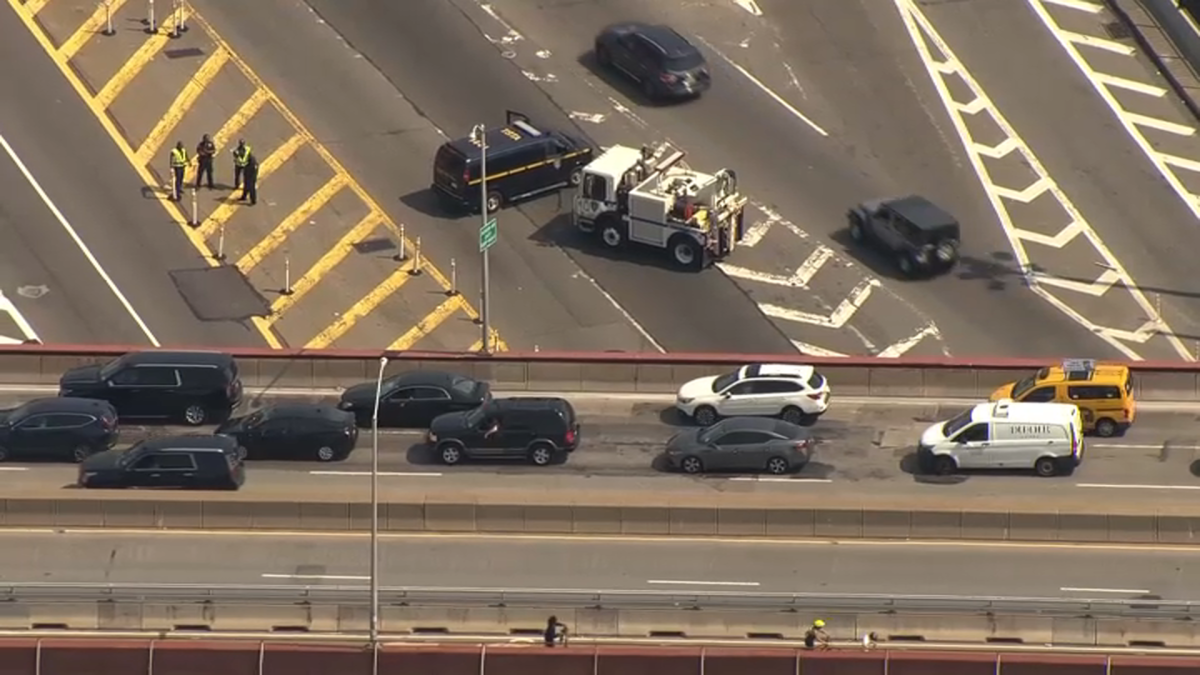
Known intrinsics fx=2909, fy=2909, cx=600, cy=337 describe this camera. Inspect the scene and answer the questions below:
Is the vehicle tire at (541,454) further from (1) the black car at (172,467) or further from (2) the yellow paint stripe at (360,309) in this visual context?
(2) the yellow paint stripe at (360,309)

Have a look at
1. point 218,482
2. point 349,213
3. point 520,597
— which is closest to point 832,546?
point 520,597

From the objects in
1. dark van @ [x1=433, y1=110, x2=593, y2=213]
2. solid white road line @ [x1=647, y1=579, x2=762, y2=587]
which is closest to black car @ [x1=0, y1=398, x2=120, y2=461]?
solid white road line @ [x1=647, y1=579, x2=762, y2=587]

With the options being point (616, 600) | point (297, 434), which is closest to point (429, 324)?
point (297, 434)

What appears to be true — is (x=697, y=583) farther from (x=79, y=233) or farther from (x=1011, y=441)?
(x=79, y=233)

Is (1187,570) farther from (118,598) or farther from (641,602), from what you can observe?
(118,598)

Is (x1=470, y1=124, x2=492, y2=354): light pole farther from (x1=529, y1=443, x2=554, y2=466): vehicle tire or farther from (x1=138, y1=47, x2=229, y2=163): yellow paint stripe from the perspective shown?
(x1=138, y1=47, x2=229, y2=163): yellow paint stripe

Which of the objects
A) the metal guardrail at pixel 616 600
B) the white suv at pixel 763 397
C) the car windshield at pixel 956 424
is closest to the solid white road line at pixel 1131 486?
the car windshield at pixel 956 424
